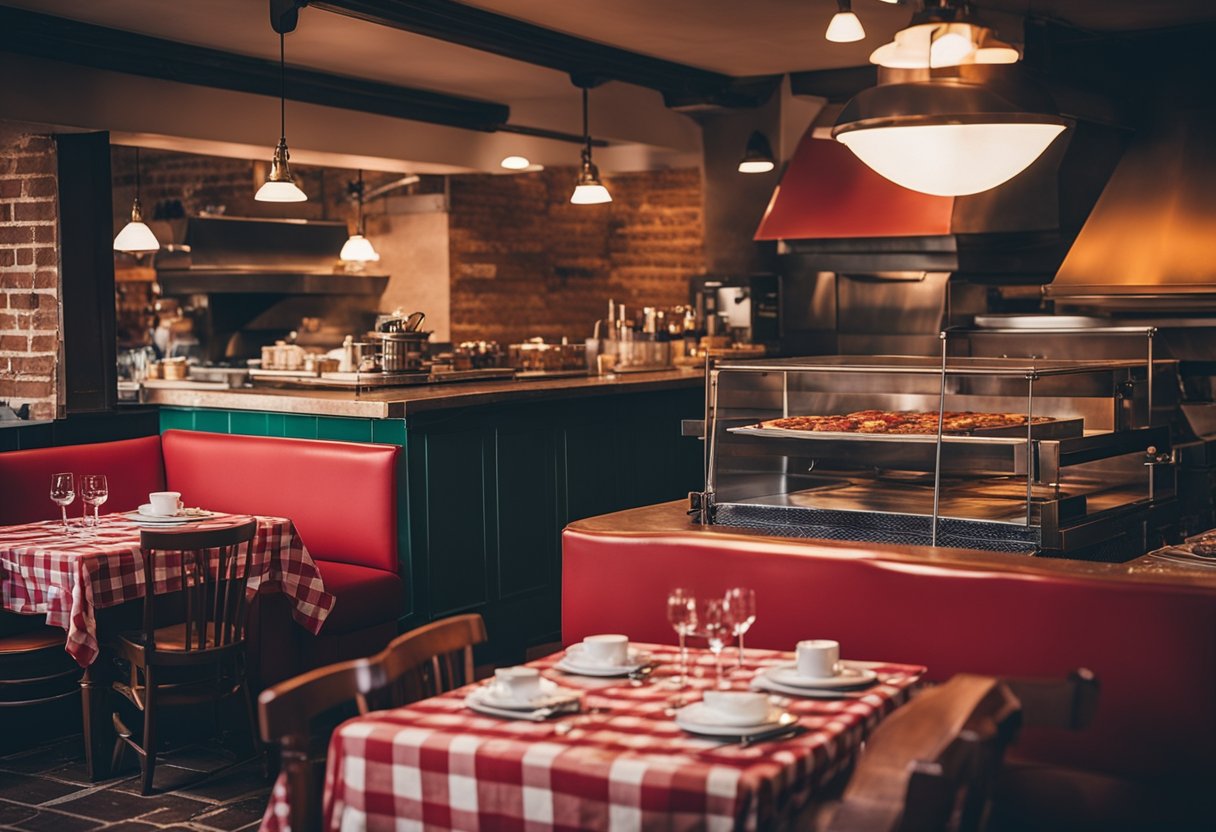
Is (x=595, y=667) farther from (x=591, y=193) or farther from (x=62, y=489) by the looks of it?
(x=591, y=193)

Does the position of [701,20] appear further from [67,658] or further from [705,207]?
[67,658]

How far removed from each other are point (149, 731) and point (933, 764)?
3337 mm

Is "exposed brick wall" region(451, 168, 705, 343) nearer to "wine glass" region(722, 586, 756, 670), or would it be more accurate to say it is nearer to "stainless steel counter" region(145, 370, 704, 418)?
"stainless steel counter" region(145, 370, 704, 418)

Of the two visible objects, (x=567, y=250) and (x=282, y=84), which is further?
(x=567, y=250)

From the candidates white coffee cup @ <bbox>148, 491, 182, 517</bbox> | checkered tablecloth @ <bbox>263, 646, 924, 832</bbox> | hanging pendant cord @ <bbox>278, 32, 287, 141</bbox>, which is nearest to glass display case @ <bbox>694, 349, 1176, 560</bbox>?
checkered tablecloth @ <bbox>263, 646, 924, 832</bbox>

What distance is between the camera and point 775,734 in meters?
2.47

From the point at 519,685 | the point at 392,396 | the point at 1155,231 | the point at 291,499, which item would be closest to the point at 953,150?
the point at 519,685

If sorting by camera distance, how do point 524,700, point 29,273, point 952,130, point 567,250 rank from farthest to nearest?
point 567,250 → point 29,273 → point 952,130 → point 524,700

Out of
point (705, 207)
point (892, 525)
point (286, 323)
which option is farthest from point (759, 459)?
point (286, 323)

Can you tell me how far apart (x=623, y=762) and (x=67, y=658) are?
383 centimetres

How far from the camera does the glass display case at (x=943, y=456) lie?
371 centimetres

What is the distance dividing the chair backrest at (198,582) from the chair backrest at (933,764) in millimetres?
2797

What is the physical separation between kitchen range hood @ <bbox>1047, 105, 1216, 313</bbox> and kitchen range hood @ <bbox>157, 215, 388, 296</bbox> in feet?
19.2

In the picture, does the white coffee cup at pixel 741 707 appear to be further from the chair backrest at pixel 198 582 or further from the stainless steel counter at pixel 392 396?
the stainless steel counter at pixel 392 396
